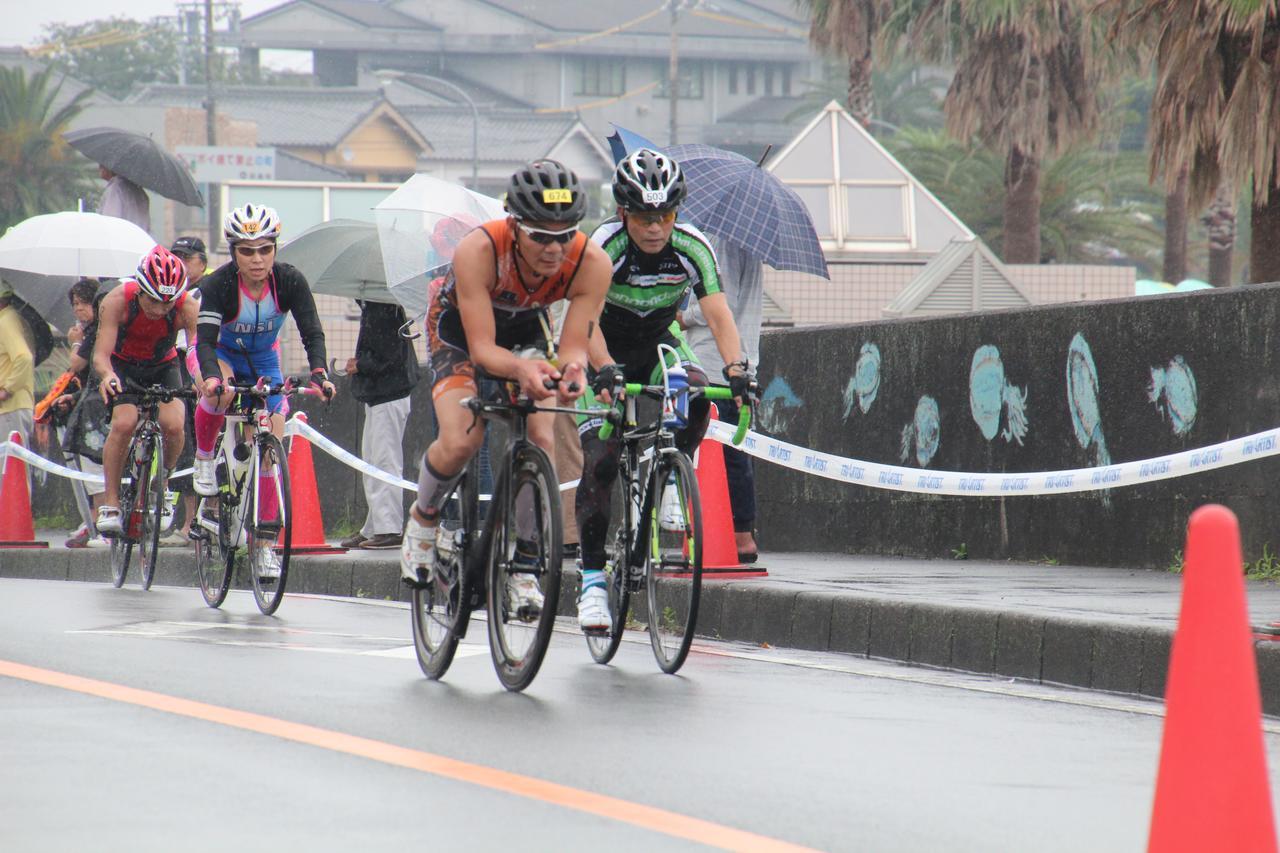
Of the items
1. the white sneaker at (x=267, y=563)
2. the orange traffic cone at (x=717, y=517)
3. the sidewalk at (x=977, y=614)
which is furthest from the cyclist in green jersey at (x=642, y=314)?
the white sneaker at (x=267, y=563)

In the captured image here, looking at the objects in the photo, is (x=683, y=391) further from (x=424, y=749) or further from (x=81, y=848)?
(x=81, y=848)

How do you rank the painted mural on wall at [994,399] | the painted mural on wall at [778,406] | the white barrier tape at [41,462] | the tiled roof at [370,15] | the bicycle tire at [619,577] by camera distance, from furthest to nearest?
the tiled roof at [370,15] → the white barrier tape at [41,462] → the painted mural on wall at [778,406] → the painted mural on wall at [994,399] → the bicycle tire at [619,577]

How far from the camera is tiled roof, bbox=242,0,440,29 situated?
360 ft

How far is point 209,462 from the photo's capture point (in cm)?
1045

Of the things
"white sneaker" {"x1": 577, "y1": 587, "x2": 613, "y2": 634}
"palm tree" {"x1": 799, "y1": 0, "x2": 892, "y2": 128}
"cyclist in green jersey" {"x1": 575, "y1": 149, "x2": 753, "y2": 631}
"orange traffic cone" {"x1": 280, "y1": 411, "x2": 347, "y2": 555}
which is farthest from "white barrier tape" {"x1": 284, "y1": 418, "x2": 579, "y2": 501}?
"palm tree" {"x1": 799, "y1": 0, "x2": 892, "y2": 128}

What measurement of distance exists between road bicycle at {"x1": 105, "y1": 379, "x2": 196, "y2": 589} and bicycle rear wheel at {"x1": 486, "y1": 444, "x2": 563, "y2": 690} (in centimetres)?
488

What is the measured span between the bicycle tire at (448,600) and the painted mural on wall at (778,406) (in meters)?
6.91

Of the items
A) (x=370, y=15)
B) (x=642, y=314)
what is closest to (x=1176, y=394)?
(x=642, y=314)

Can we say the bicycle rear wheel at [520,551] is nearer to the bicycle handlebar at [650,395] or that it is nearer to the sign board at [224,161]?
the bicycle handlebar at [650,395]

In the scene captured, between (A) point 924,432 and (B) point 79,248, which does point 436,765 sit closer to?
(A) point 924,432

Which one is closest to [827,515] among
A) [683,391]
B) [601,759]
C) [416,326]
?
[416,326]

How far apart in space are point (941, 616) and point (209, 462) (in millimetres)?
3977

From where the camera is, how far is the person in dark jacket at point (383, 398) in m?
13.3

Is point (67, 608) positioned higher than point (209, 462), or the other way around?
point (209, 462)
